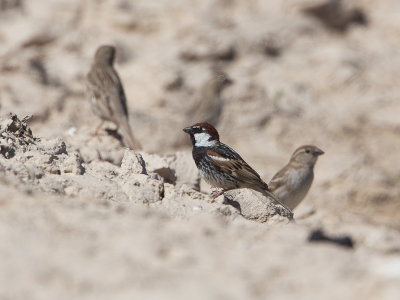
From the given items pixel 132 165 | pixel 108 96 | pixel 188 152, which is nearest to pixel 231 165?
pixel 188 152

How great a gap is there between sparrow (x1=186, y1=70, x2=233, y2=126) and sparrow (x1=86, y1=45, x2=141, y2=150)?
1.66m

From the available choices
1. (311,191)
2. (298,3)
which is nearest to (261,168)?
(311,191)

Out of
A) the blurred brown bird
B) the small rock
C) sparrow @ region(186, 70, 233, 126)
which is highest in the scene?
the blurred brown bird

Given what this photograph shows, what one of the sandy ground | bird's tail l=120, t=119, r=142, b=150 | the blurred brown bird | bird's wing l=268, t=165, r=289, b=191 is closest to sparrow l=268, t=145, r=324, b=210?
bird's wing l=268, t=165, r=289, b=191

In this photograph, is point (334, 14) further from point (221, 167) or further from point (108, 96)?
point (221, 167)

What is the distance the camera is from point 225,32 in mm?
12648

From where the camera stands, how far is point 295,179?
29.6 ft

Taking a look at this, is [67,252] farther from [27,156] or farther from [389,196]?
[389,196]

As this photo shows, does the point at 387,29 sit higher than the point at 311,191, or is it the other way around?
the point at 387,29

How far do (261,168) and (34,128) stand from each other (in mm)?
3236

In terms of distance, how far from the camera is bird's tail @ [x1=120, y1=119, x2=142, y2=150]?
9.32m

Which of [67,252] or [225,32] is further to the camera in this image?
[225,32]

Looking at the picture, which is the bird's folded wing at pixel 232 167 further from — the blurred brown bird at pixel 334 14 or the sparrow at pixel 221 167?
the blurred brown bird at pixel 334 14

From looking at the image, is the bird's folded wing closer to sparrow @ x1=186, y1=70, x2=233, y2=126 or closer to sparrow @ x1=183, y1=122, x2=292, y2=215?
sparrow @ x1=183, y1=122, x2=292, y2=215
